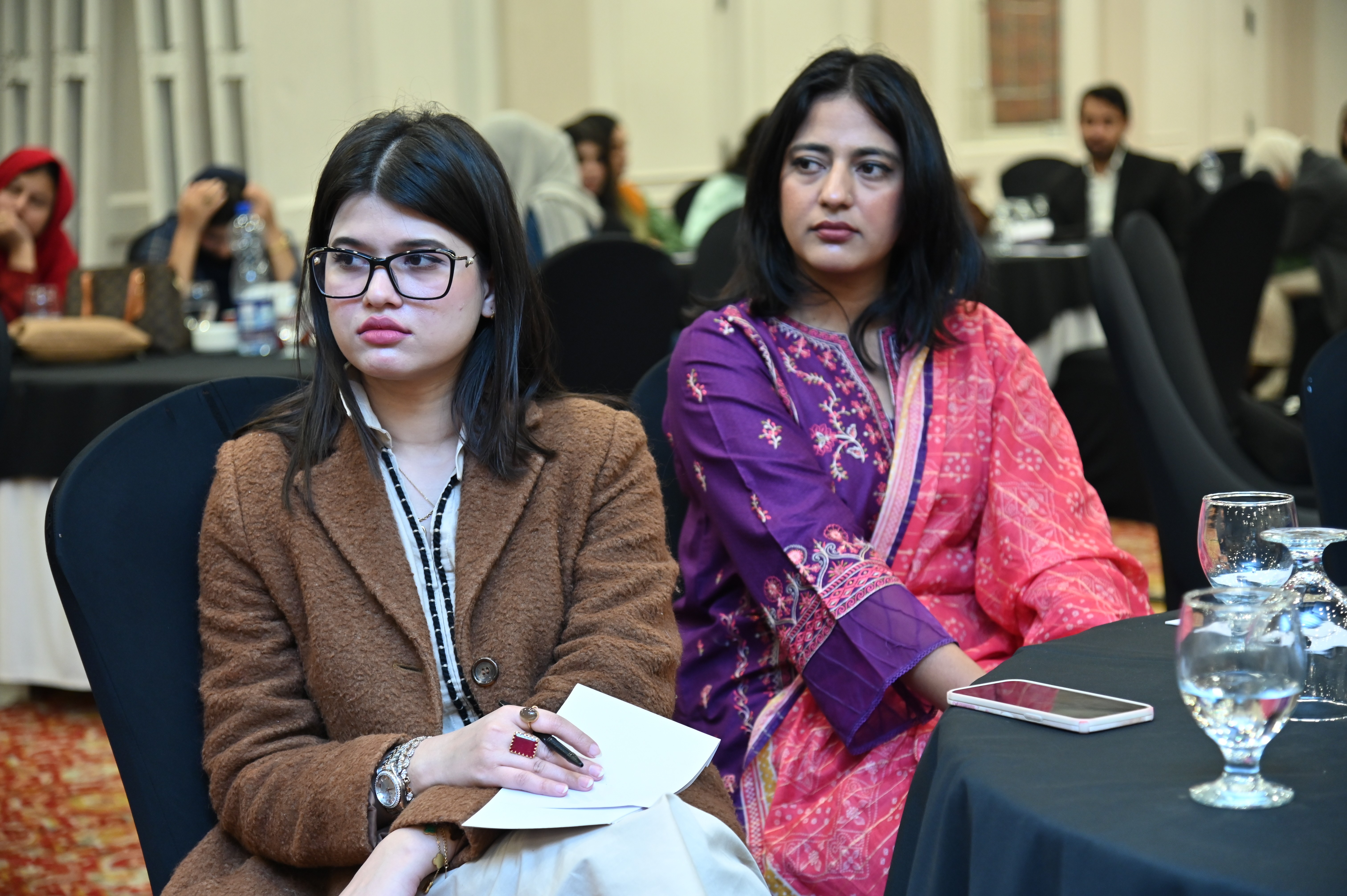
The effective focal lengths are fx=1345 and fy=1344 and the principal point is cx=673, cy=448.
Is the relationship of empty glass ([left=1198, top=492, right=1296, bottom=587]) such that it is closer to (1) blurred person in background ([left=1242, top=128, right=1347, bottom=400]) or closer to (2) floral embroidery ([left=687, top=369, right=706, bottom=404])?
(2) floral embroidery ([left=687, top=369, right=706, bottom=404])

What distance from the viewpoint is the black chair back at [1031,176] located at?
7344 millimetres

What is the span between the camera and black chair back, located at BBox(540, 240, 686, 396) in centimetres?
286

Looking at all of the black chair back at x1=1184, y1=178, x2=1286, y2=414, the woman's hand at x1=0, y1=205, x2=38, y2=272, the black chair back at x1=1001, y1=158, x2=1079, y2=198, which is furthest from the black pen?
the black chair back at x1=1001, y1=158, x2=1079, y2=198

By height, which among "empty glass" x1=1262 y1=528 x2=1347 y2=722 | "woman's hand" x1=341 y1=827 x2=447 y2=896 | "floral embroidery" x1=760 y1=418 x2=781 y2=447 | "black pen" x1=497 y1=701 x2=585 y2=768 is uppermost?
"floral embroidery" x1=760 y1=418 x2=781 y2=447

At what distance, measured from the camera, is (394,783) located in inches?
46.0

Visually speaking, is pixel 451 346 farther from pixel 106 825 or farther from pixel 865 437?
pixel 106 825

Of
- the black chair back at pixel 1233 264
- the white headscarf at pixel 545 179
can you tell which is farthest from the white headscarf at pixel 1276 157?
the white headscarf at pixel 545 179

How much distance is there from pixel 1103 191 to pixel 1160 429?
4850 millimetres

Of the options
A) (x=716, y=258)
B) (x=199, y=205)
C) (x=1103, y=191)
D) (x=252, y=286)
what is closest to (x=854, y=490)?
(x=716, y=258)

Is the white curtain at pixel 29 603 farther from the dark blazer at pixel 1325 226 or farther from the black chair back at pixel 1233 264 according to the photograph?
the dark blazer at pixel 1325 226

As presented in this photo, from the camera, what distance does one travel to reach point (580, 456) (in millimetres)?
1376

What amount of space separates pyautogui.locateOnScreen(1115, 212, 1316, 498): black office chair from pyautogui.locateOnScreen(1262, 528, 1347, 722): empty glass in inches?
63.8

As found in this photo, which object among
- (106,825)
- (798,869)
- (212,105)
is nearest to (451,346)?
(798,869)

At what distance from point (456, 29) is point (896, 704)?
5.47 meters
